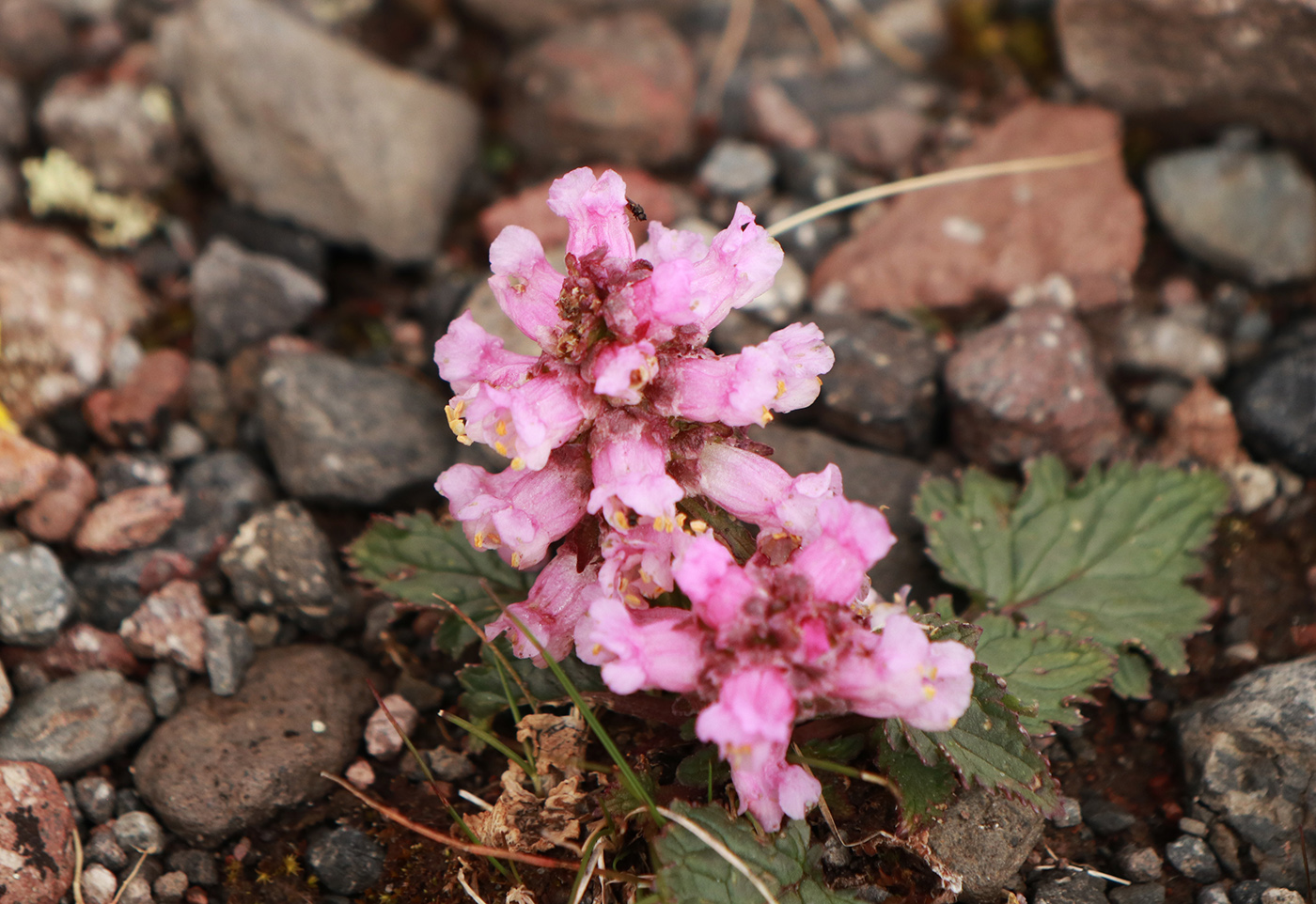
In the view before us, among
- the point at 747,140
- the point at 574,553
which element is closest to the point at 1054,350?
the point at 747,140

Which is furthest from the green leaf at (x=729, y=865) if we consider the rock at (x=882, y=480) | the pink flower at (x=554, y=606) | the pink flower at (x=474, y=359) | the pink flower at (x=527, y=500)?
the pink flower at (x=474, y=359)

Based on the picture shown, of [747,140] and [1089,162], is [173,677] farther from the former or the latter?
[1089,162]

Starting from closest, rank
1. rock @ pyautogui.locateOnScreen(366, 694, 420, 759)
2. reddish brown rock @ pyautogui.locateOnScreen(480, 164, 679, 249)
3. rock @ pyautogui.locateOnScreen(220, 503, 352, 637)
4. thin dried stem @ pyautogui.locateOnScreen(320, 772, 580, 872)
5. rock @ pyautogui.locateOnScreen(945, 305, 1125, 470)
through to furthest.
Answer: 1. thin dried stem @ pyautogui.locateOnScreen(320, 772, 580, 872)
2. rock @ pyautogui.locateOnScreen(366, 694, 420, 759)
3. rock @ pyautogui.locateOnScreen(220, 503, 352, 637)
4. rock @ pyautogui.locateOnScreen(945, 305, 1125, 470)
5. reddish brown rock @ pyautogui.locateOnScreen(480, 164, 679, 249)

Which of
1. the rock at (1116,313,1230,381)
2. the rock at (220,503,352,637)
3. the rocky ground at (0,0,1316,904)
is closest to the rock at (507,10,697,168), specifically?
the rocky ground at (0,0,1316,904)

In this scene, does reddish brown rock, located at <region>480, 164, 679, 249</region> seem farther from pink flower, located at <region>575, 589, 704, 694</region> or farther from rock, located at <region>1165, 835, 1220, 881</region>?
rock, located at <region>1165, 835, 1220, 881</region>

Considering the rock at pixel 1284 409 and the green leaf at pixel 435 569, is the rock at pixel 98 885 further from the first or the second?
the rock at pixel 1284 409
